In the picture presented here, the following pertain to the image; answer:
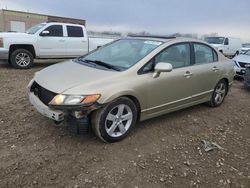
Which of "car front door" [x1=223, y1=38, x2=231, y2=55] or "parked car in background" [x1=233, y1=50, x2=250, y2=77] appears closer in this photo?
"parked car in background" [x1=233, y1=50, x2=250, y2=77]

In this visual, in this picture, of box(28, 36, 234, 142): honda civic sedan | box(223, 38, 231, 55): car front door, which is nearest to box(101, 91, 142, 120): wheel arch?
box(28, 36, 234, 142): honda civic sedan

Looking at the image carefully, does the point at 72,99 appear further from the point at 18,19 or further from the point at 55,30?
the point at 18,19

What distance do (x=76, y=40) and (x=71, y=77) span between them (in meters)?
7.44

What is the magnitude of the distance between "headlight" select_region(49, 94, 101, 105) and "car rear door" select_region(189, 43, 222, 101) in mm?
2278

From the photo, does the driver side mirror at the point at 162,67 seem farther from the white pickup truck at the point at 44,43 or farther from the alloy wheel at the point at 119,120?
the white pickup truck at the point at 44,43

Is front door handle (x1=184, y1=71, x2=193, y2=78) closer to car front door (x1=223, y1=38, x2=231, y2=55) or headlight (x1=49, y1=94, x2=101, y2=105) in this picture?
headlight (x1=49, y1=94, x2=101, y2=105)

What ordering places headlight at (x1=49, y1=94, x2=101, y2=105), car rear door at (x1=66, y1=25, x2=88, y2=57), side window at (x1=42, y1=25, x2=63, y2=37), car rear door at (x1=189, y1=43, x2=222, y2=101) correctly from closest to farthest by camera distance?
headlight at (x1=49, y1=94, x2=101, y2=105)
car rear door at (x1=189, y1=43, x2=222, y2=101)
side window at (x1=42, y1=25, x2=63, y2=37)
car rear door at (x1=66, y1=25, x2=88, y2=57)

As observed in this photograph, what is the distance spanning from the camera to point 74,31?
1093cm

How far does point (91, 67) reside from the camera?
4223 millimetres

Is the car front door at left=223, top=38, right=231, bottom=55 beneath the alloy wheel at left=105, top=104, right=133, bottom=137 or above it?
above

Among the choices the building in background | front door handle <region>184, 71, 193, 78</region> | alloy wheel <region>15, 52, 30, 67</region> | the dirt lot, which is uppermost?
the building in background

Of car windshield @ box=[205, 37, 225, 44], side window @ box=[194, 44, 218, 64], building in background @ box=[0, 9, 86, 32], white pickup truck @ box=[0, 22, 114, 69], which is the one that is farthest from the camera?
building in background @ box=[0, 9, 86, 32]

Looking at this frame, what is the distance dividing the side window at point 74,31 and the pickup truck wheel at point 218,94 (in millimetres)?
6902

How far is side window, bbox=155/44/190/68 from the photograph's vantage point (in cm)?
439
